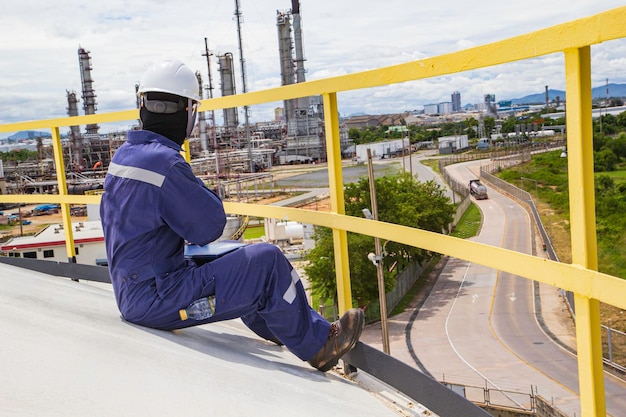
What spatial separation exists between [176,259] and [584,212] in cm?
137

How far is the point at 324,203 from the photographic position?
294 cm

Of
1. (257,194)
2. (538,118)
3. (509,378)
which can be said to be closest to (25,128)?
(257,194)

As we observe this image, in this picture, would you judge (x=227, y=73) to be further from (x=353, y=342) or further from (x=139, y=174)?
(x=353, y=342)

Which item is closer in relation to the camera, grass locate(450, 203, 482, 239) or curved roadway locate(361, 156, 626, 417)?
grass locate(450, 203, 482, 239)

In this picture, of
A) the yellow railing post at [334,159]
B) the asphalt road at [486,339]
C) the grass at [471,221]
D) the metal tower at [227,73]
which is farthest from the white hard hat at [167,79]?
the metal tower at [227,73]

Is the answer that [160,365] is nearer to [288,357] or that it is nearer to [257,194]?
[288,357]

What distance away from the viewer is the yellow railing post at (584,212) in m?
1.38

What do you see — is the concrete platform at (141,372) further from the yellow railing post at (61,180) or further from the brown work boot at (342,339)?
the yellow railing post at (61,180)

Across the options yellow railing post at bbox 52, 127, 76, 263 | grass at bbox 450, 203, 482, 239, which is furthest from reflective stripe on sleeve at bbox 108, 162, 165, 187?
grass at bbox 450, 203, 482, 239

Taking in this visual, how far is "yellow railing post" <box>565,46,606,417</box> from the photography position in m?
1.38

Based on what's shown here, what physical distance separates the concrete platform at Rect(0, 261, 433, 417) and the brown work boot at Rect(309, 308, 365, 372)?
0.07 meters

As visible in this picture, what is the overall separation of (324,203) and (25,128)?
8.20 feet

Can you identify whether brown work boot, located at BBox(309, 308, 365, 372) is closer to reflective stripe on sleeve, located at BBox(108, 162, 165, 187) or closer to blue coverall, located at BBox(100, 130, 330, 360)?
blue coverall, located at BBox(100, 130, 330, 360)

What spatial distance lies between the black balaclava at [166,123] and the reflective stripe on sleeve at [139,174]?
21cm
